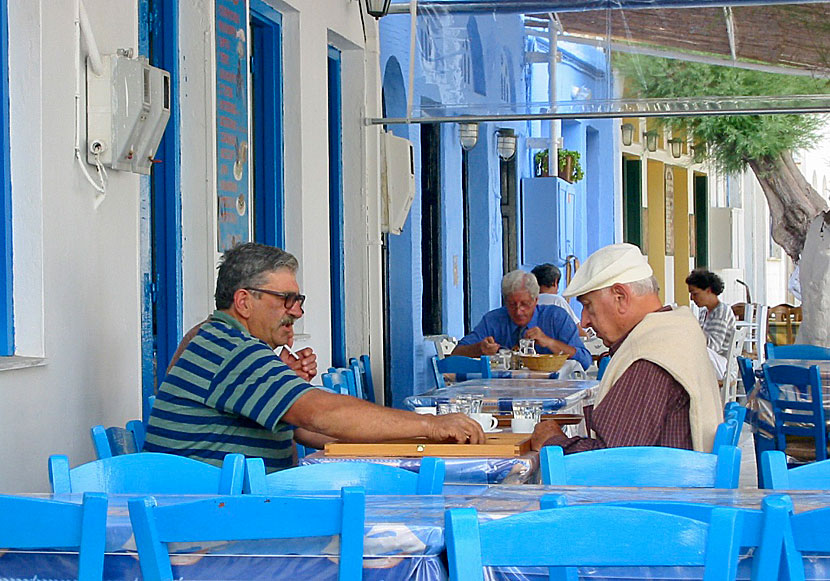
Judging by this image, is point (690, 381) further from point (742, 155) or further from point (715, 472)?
point (742, 155)

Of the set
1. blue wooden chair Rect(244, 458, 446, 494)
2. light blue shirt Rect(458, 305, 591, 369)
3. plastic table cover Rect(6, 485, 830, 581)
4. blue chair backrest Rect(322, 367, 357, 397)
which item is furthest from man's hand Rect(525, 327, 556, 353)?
plastic table cover Rect(6, 485, 830, 581)

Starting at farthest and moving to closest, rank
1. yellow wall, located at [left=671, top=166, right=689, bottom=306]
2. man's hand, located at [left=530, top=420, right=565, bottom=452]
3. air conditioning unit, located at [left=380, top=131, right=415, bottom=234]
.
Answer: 1. yellow wall, located at [left=671, top=166, right=689, bottom=306]
2. air conditioning unit, located at [left=380, top=131, right=415, bottom=234]
3. man's hand, located at [left=530, top=420, right=565, bottom=452]

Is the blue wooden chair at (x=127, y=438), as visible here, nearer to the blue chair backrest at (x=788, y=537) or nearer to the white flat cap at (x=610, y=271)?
the white flat cap at (x=610, y=271)

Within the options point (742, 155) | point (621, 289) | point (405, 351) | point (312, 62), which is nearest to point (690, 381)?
point (621, 289)

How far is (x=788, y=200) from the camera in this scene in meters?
17.8

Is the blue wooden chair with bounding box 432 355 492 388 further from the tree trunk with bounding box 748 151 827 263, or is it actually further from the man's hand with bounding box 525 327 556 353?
the tree trunk with bounding box 748 151 827 263

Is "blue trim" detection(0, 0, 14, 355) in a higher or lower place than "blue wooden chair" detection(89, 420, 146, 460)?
higher

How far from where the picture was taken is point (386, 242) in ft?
37.2

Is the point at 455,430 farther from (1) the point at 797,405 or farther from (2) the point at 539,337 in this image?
(2) the point at 539,337

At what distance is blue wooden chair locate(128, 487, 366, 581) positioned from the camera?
2.21 metres

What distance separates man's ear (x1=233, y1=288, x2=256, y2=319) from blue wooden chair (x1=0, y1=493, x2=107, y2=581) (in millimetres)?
1842

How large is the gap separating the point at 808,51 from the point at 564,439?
527 cm

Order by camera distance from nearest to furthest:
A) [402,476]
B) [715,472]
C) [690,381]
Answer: [402,476], [715,472], [690,381]

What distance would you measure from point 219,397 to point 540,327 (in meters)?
5.27
